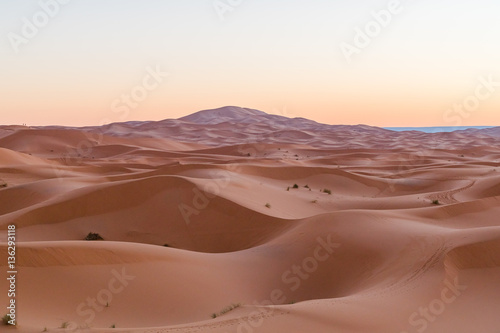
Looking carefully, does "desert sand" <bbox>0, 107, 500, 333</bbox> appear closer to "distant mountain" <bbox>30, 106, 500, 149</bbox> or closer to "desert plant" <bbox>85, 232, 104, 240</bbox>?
"desert plant" <bbox>85, 232, 104, 240</bbox>

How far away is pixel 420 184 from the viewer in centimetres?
2498

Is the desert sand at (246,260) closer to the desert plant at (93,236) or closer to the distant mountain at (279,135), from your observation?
the desert plant at (93,236)

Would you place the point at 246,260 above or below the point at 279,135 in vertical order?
below

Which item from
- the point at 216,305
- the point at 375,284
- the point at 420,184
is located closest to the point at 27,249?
the point at 216,305

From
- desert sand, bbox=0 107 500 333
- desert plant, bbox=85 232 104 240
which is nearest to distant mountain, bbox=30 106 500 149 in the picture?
desert sand, bbox=0 107 500 333

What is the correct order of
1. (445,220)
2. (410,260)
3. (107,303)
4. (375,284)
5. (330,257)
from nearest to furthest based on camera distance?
(107,303) → (375,284) → (410,260) → (330,257) → (445,220)

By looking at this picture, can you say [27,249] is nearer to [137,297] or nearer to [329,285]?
[137,297]

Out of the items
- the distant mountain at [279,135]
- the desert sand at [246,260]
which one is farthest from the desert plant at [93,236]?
the distant mountain at [279,135]

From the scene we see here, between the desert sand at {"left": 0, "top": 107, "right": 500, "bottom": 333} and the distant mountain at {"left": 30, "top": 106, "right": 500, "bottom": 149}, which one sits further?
the distant mountain at {"left": 30, "top": 106, "right": 500, "bottom": 149}

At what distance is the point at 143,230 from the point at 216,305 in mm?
7124

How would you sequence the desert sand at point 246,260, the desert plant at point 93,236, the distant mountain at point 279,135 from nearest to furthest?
the desert sand at point 246,260 → the desert plant at point 93,236 → the distant mountain at point 279,135

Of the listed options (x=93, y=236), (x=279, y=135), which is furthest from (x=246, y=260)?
(x=279, y=135)

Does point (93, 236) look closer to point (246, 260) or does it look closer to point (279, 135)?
point (246, 260)

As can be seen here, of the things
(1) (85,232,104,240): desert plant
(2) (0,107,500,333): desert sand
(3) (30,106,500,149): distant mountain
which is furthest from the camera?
(3) (30,106,500,149): distant mountain
